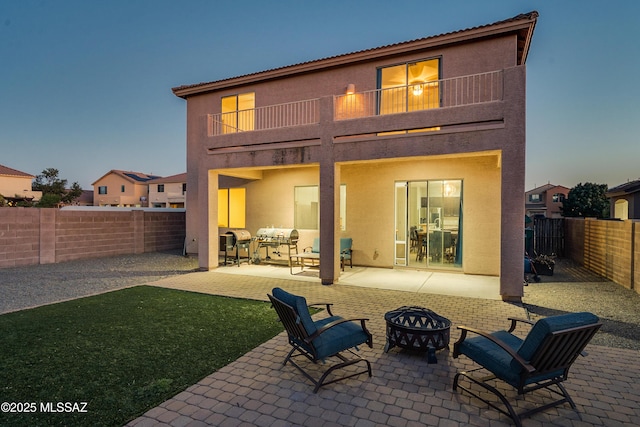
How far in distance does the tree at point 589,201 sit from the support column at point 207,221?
4459cm

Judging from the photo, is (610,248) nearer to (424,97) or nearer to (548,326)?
(424,97)

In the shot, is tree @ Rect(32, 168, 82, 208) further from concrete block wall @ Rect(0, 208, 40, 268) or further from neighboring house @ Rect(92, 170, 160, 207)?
concrete block wall @ Rect(0, 208, 40, 268)

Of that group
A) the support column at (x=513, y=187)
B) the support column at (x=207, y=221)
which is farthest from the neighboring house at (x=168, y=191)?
the support column at (x=513, y=187)

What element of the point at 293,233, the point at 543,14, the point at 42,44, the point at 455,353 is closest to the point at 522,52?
the point at 543,14

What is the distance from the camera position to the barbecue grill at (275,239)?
40.5 feet

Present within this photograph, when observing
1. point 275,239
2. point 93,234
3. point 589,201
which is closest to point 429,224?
point 275,239

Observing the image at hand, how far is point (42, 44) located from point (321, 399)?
127 ft

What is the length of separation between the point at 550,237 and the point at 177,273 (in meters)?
16.1

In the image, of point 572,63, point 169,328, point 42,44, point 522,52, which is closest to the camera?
point 169,328

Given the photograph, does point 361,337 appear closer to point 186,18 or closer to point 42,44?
point 186,18

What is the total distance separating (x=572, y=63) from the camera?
20359 mm

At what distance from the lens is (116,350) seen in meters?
4.66

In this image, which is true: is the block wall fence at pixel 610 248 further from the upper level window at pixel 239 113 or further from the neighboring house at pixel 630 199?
the upper level window at pixel 239 113

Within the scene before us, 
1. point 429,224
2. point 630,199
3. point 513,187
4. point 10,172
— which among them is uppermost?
point 10,172
